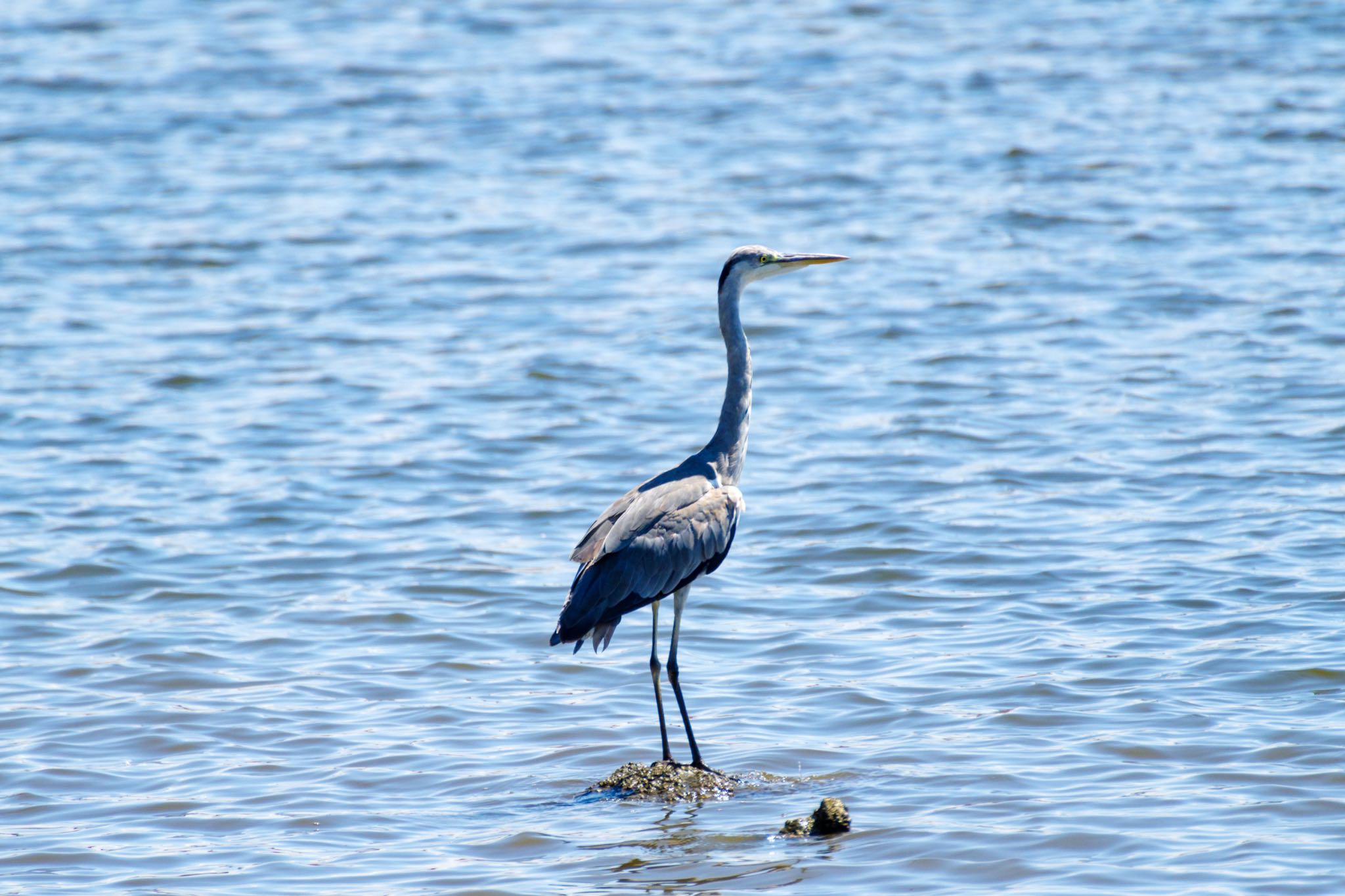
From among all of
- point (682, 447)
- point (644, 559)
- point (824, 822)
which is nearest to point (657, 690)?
point (644, 559)

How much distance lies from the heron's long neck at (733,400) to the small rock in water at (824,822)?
1.82 m

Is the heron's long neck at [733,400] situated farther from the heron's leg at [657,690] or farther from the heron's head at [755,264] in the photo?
the heron's leg at [657,690]

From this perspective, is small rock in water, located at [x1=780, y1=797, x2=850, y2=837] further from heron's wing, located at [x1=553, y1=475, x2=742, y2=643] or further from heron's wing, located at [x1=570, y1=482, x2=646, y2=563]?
heron's wing, located at [x1=570, y1=482, x2=646, y2=563]

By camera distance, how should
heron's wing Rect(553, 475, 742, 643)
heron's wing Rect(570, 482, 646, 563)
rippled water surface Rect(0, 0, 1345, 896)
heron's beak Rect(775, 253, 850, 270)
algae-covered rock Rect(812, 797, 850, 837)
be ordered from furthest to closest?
heron's beak Rect(775, 253, 850, 270)
heron's wing Rect(570, 482, 646, 563)
heron's wing Rect(553, 475, 742, 643)
rippled water surface Rect(0, 0, 1345, 896)
algae-covered rock Rect(812, 797, 850, 837)

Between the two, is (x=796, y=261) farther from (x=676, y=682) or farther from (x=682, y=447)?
(x=682, y=447)

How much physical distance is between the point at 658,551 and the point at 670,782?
0.97 metres

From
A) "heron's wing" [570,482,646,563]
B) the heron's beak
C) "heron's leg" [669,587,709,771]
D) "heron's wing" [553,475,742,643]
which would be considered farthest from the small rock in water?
the heron's beak

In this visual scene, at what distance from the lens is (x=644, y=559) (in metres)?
7.09

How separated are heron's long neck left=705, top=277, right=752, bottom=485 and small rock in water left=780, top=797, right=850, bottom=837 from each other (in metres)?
1.82

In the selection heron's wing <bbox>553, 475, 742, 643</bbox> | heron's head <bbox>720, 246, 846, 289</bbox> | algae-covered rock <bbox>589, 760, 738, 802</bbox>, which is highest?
heron's head <bbox>720, 246, 846, 289</bbox>

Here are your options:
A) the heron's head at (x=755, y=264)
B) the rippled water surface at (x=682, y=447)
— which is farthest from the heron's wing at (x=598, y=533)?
the heron's head at (x=755, y=264)

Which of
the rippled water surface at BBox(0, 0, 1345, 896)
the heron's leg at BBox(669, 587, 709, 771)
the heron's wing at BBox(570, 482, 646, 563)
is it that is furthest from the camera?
the heron's wing at BBox(570, 482, 646, 563)

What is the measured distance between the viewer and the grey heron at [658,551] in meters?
7.08

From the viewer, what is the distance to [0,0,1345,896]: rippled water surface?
6797 mm
